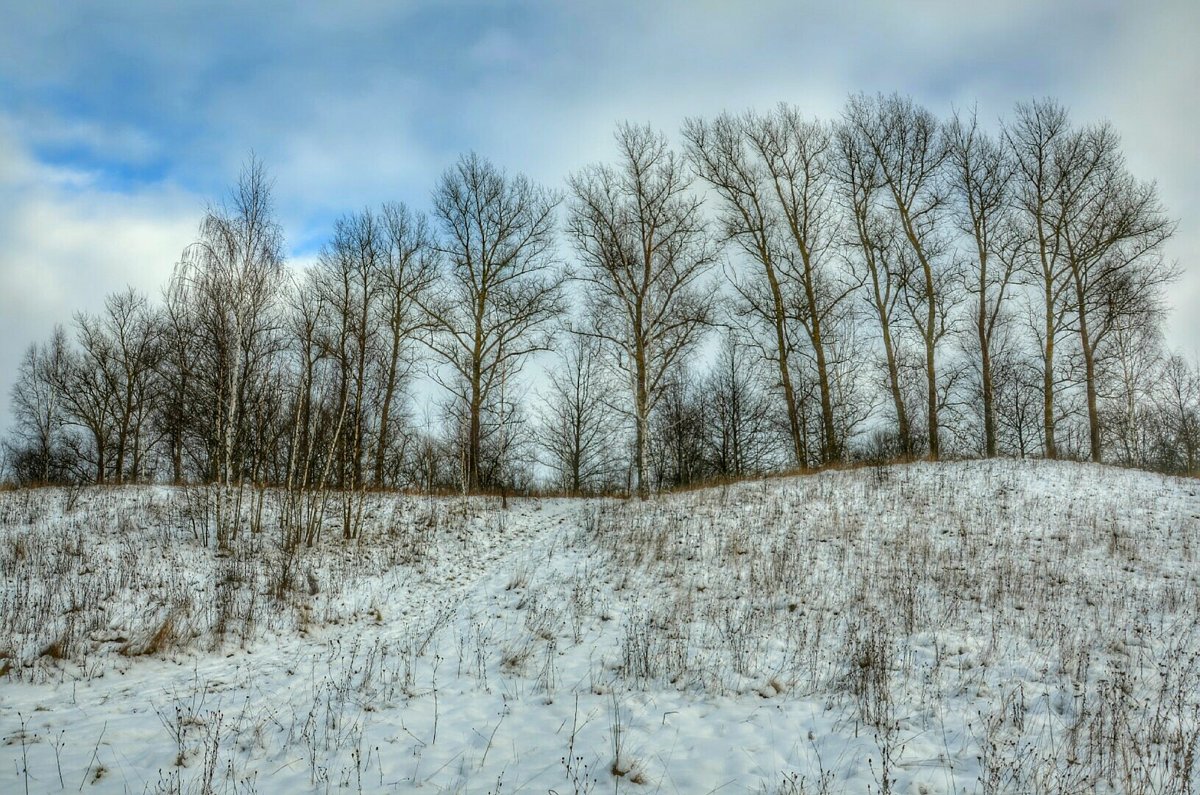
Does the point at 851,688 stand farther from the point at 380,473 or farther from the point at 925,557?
the point at 380,473

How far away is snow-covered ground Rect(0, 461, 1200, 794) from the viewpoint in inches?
206

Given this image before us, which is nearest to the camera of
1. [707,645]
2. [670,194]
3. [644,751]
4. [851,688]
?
[644,751]

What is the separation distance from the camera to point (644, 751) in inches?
218

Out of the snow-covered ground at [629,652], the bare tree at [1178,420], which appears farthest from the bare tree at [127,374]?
the bare tree at [1178,420]

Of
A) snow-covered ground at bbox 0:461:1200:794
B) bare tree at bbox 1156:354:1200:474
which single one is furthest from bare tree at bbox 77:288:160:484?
bare tree at bbox 1156:354:1200:474

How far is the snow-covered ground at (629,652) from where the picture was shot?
5238 millimetres

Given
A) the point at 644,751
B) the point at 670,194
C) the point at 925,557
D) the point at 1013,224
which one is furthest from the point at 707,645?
the point at 1013,224

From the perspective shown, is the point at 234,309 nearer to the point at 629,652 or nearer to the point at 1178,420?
the point at 629,652

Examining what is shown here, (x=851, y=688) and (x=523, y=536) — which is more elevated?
(x=523, y=536)

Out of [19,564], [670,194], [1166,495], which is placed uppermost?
[670,194]

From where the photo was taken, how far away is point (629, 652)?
24.8ft

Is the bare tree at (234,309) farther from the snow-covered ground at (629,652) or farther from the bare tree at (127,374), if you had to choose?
the bare tree at (127,374)

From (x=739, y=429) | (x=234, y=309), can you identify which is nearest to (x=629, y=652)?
(x=234, y=309)

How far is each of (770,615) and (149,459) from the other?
35.9m
